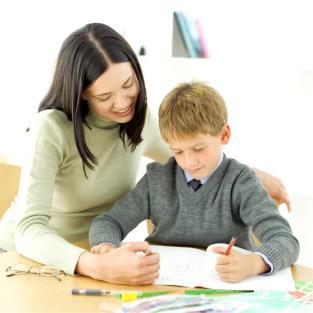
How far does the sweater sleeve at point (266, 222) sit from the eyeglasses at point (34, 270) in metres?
0.46

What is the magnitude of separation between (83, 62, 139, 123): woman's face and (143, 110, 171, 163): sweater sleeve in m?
0.21

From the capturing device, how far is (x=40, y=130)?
149cm

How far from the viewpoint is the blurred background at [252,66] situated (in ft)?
8.06

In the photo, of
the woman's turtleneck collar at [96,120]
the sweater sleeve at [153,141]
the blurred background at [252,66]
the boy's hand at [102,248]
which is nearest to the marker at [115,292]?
the boy's hand at [102,248]

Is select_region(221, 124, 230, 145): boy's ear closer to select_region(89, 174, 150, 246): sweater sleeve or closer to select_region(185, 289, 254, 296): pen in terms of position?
select_region(89, 174, 150, 246): sweater sleeve

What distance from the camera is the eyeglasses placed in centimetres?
125

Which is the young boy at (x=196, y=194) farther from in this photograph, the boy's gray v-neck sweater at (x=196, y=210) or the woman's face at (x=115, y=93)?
the woman's face at (x=115, y=93)

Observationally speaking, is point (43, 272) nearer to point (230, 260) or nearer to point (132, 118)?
point (230, 260)

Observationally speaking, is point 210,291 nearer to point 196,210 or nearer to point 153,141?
point 196,210

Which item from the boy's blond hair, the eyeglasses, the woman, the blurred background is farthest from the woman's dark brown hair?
the blurred background

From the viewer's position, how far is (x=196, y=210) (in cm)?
146

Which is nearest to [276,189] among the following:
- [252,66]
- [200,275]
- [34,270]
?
[200,275]

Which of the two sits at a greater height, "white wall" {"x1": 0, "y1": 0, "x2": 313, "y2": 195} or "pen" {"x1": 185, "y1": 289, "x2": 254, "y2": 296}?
"white wall" {"x1": 0, "y1": 0, "x2": 313, "y2": 195}

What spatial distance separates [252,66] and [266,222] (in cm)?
130
